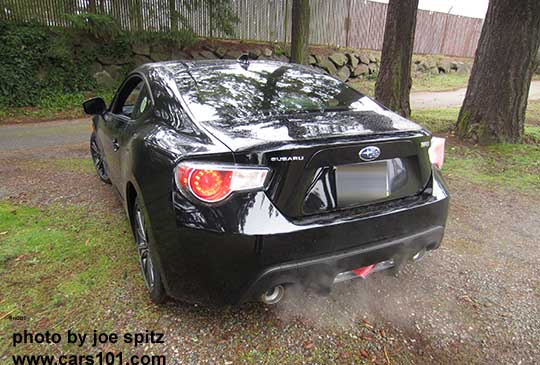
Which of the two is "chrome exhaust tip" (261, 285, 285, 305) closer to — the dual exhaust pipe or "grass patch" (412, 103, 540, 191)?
the dual exhaust pipe

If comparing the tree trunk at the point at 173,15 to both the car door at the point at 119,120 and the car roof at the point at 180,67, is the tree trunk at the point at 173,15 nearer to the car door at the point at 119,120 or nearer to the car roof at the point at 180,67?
the car door at the point at 119,120

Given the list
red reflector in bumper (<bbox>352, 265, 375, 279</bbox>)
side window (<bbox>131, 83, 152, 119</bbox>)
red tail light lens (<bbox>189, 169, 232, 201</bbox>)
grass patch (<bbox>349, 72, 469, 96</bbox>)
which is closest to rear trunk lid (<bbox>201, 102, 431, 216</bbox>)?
red tail light lens (<bbox>189, 169, 232, 201</bbox>)

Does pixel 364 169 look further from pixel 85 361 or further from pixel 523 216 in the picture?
pixel 523 216

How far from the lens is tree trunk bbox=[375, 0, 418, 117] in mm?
6781

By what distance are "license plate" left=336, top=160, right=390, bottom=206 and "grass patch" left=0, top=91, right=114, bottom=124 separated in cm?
929

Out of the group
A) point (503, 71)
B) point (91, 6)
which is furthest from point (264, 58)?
point (503, 71)

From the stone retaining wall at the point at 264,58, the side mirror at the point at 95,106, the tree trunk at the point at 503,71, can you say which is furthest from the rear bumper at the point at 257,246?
the stone retaining wall at the point at 264,58

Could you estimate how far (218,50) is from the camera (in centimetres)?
1234

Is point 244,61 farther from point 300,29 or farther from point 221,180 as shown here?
point 300,29

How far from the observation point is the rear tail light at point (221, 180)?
6.27 ft

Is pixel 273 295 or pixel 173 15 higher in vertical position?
pixel 173 15

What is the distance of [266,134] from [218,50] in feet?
36.5

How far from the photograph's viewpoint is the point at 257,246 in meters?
1.92

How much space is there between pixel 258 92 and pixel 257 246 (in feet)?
4.11
